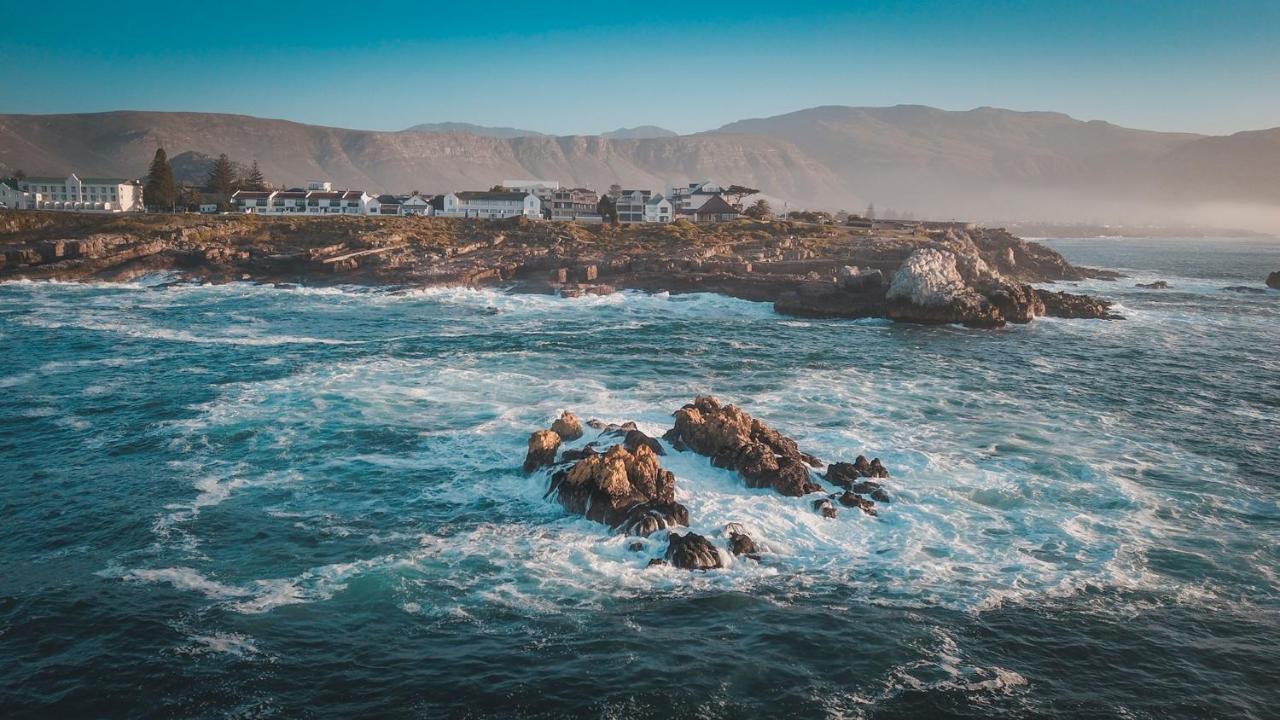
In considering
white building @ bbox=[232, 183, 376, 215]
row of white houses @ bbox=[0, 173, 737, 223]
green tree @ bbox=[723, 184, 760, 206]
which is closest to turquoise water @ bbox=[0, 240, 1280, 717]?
row of white houses @ bbox=[0, 173, 737, 223]

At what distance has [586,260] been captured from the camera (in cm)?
7631

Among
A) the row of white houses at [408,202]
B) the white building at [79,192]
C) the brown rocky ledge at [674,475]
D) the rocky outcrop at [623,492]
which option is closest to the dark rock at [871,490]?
the brown rocky ledge at [674,475]

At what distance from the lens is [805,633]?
15547mm

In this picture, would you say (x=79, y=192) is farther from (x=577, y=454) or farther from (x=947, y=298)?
(x=577, y=454)

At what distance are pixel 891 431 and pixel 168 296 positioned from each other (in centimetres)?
6152

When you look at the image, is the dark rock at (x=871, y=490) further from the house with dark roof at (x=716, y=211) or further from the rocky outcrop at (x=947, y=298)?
the house with dark roof at (x=716, y=211)

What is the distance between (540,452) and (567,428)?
2.15 meters

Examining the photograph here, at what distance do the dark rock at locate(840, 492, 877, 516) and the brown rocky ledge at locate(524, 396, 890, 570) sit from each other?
0.09 ft

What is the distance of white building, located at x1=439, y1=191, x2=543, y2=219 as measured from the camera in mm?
119562

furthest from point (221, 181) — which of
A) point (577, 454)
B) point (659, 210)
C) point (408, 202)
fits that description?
point (577, 454)

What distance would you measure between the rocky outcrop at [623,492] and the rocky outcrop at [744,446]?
2.75 meters

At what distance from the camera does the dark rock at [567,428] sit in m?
25.7

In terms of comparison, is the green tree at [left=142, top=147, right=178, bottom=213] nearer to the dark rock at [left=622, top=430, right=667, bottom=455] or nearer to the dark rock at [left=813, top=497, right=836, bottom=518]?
the dark rock at [left=622, top=430, right=667, bottom=455]

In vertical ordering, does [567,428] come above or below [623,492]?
above
